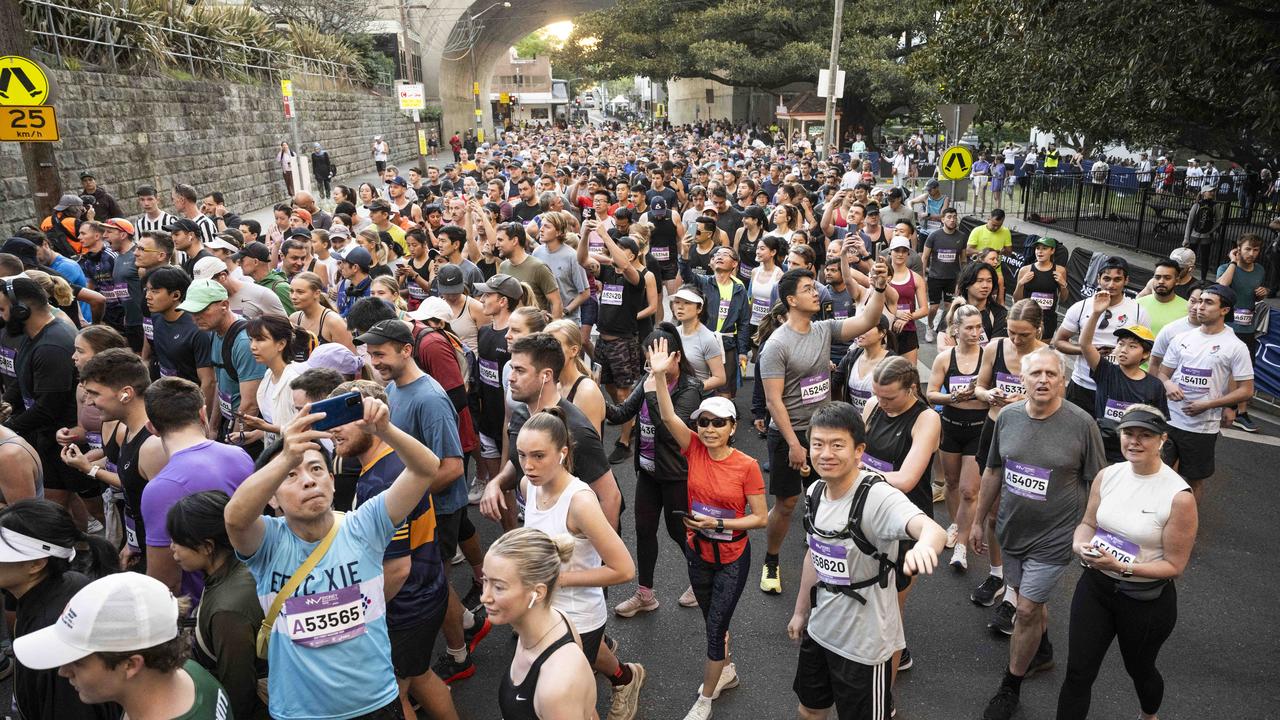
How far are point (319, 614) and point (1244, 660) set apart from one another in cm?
493

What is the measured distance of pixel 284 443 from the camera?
2.66m

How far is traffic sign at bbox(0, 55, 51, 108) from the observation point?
864 cm

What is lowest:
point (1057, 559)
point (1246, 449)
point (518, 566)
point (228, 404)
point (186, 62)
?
point (1246, 449)

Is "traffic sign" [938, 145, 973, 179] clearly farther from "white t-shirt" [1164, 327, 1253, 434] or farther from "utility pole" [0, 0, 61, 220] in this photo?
"utility pole" [0, 0, 61, 220]

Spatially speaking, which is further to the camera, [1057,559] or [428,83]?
[428,83]

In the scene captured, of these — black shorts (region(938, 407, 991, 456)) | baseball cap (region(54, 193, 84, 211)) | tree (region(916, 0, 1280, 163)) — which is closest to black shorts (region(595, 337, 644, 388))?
black shorts (region(938, 407, 991, 456))

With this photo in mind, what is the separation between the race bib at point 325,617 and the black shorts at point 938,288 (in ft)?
32.9

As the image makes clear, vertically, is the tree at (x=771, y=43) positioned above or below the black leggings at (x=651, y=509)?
above

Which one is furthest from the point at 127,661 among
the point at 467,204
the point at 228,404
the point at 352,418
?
the point at 467,204

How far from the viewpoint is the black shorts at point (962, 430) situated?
5805 millimetres

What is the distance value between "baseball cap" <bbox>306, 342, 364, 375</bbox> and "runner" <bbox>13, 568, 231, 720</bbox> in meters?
2.24

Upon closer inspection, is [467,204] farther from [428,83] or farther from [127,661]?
[428,83]

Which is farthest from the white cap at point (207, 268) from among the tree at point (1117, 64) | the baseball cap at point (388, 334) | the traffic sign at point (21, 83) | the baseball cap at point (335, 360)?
the tree at point (1117, 64)

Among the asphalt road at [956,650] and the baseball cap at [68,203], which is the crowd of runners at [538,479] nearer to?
the asphalt road at [956,650]
